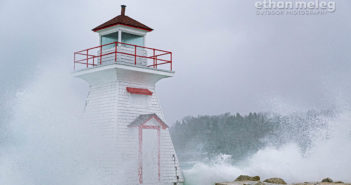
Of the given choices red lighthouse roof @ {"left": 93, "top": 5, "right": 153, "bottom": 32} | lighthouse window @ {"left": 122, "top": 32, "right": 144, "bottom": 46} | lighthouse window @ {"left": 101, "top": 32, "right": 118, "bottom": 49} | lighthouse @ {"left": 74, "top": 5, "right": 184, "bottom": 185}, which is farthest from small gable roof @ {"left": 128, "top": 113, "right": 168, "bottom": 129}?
red lighthouse roof @ {"left": 93, "top": 5, "right": 153, "bottom": 32}

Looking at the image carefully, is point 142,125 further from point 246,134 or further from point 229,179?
point 246,134

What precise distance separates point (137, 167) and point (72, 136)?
7.76 ft

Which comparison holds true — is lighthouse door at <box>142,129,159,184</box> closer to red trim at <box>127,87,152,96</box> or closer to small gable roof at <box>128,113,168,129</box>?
small gable roof at <box>128,113,168,129</box>

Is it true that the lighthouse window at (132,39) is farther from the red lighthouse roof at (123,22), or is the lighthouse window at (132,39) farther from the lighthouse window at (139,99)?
the lighthouse window at (139,99)

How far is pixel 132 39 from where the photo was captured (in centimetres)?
1739

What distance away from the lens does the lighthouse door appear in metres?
16.2

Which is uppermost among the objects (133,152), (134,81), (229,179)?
(134,81)

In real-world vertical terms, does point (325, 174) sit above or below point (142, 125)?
below

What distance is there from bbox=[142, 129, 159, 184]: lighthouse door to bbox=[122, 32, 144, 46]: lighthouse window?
3.28 metres

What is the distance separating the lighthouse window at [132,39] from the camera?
17250 millimetres

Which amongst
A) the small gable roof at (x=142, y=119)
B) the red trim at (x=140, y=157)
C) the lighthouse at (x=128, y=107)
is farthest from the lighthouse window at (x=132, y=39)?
the red trim at (x=140, y=157)

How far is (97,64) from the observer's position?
17406mm

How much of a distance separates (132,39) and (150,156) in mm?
4257

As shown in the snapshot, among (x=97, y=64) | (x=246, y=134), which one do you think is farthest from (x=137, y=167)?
(x=246, y=134)
